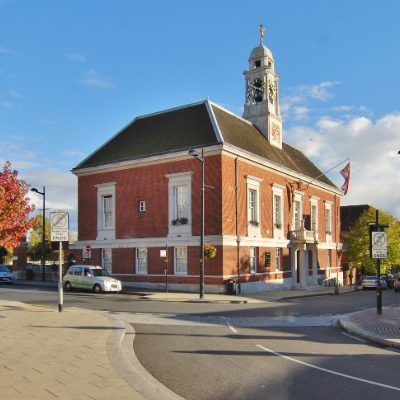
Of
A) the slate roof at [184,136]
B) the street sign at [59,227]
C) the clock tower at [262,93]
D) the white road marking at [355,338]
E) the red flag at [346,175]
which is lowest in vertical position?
the white road marking at [355,338]

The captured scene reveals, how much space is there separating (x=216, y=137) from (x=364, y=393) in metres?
24.9

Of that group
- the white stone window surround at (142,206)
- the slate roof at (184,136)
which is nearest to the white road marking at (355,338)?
the slate roof at (184,136)

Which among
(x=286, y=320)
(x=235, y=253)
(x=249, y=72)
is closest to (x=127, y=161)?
(x=235, y=253)

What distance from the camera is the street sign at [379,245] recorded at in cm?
1714

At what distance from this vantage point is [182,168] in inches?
1248

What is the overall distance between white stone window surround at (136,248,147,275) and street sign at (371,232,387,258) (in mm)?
19081

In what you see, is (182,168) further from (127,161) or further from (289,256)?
(289,256)

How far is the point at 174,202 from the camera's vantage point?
1268 inches

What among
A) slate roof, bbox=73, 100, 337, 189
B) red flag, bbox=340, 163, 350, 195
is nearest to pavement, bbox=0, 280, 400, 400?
slate roof, bbox=73, 100, 337, 189

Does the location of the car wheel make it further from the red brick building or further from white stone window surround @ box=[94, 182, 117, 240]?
white stone window surround @ box=[94, 182, 117, 240]

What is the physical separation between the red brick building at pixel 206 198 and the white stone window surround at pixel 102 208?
0.08 meters

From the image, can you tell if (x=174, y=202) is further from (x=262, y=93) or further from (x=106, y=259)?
(x=262, y=93)

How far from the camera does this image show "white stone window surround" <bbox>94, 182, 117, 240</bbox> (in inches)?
1398

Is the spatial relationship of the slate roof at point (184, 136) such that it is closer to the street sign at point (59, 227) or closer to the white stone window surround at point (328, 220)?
the white stone window surround at point (328, 220)
